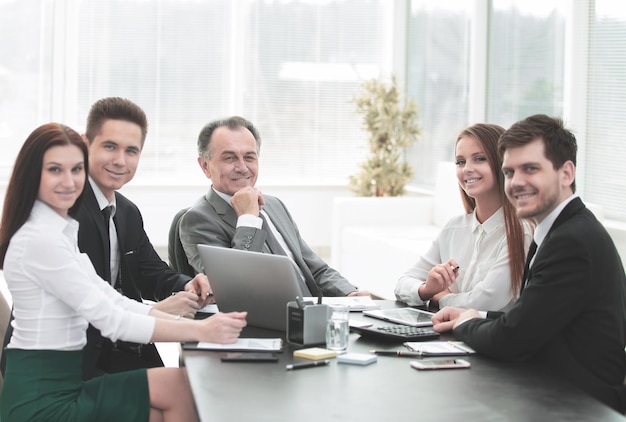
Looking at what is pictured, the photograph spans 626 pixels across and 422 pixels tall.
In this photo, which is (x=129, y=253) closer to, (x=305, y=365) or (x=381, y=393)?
(x=305, y=365)

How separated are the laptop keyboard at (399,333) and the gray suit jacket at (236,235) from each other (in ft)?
2.66

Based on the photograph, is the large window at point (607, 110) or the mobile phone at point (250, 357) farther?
the large window at point (607, 110)

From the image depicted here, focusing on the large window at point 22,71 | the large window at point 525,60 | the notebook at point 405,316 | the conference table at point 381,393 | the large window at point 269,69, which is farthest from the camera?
the large window at point 22,71

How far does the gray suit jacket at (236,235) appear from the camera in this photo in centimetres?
319

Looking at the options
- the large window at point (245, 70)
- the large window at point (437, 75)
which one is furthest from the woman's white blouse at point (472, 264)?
the large window at point (245, 70)

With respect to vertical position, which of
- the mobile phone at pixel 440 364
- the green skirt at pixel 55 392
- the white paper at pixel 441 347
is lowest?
the green skirt at pixel 55 392

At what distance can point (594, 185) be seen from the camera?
18.4 ft

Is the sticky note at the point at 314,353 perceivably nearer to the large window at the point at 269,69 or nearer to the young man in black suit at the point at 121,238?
the young man in black suit at the point at 121,238

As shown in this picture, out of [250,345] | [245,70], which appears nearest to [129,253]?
[250,345]

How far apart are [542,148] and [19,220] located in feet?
4.67

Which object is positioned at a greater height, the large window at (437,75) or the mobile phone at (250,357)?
the large window at (437,75)

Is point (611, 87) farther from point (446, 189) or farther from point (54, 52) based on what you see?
point (54, 52)

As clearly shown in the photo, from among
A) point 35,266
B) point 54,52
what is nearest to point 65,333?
point 35,266

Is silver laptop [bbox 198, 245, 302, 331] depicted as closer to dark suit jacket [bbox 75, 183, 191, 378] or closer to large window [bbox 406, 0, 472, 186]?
dark suit jacket [bbox 75, 183, 191, 378]
